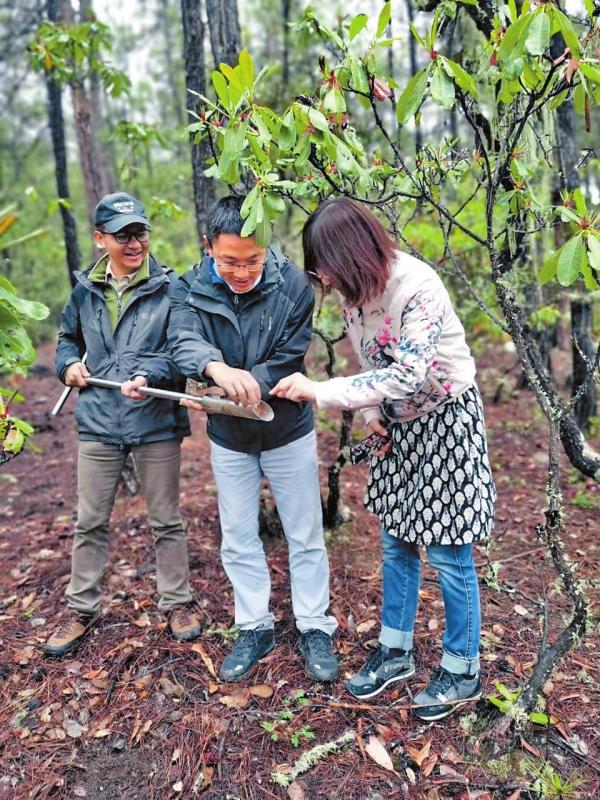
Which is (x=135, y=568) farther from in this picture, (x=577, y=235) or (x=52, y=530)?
(x=577, y=235)

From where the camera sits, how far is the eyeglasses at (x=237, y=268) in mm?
2338

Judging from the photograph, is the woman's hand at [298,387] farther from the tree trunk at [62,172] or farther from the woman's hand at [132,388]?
the tree trunk at [62,172]

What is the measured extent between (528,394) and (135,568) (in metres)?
4.74

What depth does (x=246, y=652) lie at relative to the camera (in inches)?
107

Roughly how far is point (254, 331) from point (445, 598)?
1.29m

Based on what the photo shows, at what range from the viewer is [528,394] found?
6656mm

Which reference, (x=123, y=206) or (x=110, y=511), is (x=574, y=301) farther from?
(x=110, y=511)

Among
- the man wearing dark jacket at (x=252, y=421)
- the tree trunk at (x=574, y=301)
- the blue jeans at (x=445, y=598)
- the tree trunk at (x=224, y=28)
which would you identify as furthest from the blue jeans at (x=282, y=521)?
the tree trunk at (x=574, y=301)

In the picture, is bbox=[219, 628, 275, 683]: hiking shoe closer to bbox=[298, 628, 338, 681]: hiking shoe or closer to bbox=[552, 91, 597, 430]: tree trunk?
bbox=[298, 628, 338, 681]: hiking shoe

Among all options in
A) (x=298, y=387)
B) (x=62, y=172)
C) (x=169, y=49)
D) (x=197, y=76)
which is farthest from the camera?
(x=169, y=49)

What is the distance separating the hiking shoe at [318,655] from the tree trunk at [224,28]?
308cm

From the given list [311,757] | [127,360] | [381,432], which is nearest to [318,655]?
[311,757]

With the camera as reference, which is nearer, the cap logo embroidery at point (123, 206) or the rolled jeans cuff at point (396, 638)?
the rolled jeans cuff at point (396, 638)

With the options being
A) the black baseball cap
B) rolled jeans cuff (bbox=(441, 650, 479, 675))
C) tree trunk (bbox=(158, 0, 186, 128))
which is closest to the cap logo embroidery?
the black baseball cap
